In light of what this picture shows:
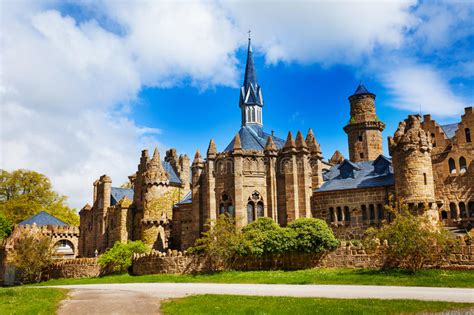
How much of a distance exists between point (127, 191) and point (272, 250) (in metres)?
35.3

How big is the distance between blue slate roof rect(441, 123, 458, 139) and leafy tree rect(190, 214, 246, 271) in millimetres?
23280

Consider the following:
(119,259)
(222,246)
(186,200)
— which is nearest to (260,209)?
(186,200)

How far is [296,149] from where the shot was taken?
48906mm

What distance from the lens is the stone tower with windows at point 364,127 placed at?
6106 cm

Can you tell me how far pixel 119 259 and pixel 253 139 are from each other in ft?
63.3

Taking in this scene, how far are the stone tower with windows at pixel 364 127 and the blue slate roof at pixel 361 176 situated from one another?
10.8 meters

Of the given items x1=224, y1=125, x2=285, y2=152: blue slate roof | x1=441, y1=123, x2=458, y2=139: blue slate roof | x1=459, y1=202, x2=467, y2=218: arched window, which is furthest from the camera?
x1=224, y1=125, x2=285, y2=152: blue slate roof

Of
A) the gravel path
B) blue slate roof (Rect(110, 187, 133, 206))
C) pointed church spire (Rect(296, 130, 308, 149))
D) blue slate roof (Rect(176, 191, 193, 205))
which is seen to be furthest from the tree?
the gravel path

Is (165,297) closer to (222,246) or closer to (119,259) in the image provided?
(222,246)

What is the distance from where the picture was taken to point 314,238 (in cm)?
3647

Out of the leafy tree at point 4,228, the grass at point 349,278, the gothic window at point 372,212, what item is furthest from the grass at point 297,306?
the leafy tree at point 4,228

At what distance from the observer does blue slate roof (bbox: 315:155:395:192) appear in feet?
152

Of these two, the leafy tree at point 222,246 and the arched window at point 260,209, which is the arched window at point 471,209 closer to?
the arched window at point 260,209

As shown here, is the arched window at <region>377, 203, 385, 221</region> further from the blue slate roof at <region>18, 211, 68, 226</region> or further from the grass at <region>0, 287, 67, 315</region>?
the blue slate roof at <region>18, 211, 68, 226</region>
